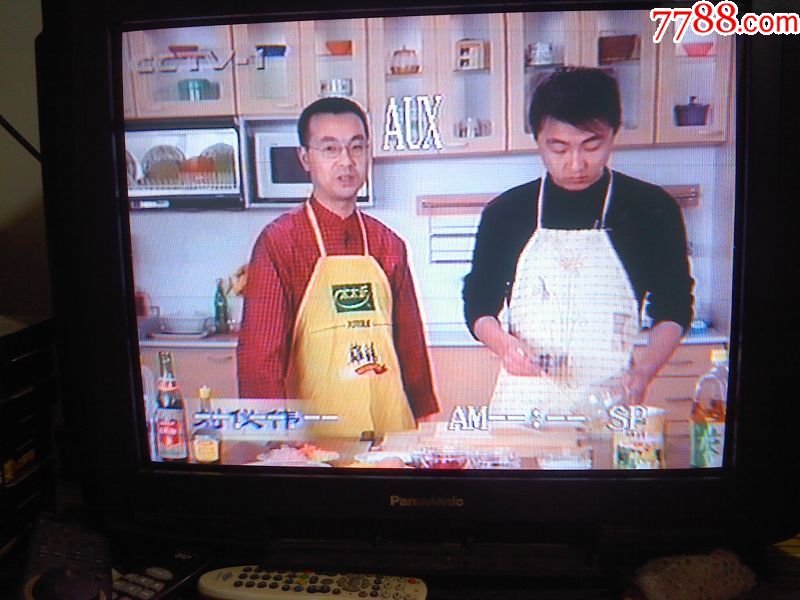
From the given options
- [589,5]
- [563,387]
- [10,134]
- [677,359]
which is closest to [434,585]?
[563,387]

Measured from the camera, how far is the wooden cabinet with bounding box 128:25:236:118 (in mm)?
899

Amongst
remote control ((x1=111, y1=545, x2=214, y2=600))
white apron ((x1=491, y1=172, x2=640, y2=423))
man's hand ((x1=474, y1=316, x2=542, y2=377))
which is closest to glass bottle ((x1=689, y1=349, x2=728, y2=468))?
white apron ((x1=491, y1=172, x2=640, y2=423))

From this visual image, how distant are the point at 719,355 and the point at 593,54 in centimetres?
42

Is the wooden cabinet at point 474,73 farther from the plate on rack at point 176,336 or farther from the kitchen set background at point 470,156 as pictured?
the plate on rack at point 176,336

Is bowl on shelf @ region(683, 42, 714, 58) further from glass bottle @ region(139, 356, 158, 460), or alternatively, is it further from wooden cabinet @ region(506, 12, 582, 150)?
glass bottle @ region(139, 356, 158, 460)

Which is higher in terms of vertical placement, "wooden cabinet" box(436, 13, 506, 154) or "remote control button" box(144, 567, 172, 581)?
"wooden cabinet" box(436, 13, 506, 154)

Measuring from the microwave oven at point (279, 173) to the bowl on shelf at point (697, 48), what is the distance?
1.41 ft

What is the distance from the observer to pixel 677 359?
0.90 m

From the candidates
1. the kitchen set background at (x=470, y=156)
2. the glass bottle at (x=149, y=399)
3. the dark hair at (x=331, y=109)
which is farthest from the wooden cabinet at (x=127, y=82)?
the glass bottle at (x=149, y=399)

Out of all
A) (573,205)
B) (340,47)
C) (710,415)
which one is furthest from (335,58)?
(710,415)

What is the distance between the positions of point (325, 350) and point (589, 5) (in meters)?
0.55

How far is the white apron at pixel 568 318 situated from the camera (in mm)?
882

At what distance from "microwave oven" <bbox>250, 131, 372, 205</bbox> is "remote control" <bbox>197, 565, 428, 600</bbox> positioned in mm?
499

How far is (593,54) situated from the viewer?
860mm
